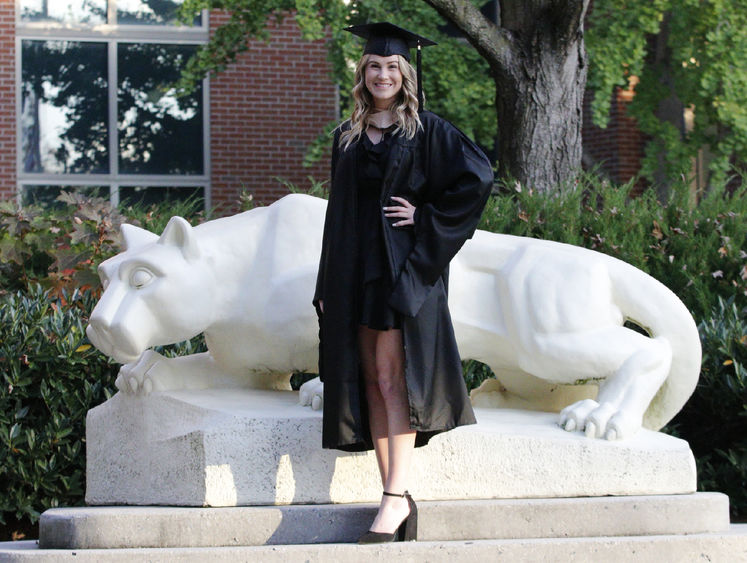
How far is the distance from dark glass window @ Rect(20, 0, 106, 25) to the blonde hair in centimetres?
969

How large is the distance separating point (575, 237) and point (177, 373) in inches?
143

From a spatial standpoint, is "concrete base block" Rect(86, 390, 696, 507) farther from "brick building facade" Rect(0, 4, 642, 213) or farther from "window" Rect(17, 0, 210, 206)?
"window" Rect(17, 0, 210, 206)

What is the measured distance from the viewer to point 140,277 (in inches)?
163

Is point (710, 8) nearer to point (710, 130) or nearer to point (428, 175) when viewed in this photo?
point (710, 130)

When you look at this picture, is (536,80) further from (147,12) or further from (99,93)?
(99,93)

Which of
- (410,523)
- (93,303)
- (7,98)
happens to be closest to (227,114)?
(7,98)

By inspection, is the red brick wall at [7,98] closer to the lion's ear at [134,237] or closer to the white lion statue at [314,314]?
the lion's ear at [134,237]

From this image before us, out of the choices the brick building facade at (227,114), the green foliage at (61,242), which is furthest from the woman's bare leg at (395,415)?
the brick building facade at (227,114)

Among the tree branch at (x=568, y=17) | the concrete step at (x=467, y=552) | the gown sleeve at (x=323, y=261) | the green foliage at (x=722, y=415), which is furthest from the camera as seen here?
the tree branch at (x=568, y=17)

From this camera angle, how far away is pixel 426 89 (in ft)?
34.9

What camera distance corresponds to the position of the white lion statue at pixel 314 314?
4.19 metres

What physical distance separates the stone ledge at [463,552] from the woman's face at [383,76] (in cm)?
153

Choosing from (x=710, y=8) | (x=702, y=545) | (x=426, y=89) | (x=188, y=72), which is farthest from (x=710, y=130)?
(x=702, y=545)

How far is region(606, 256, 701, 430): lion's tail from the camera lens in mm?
4418
